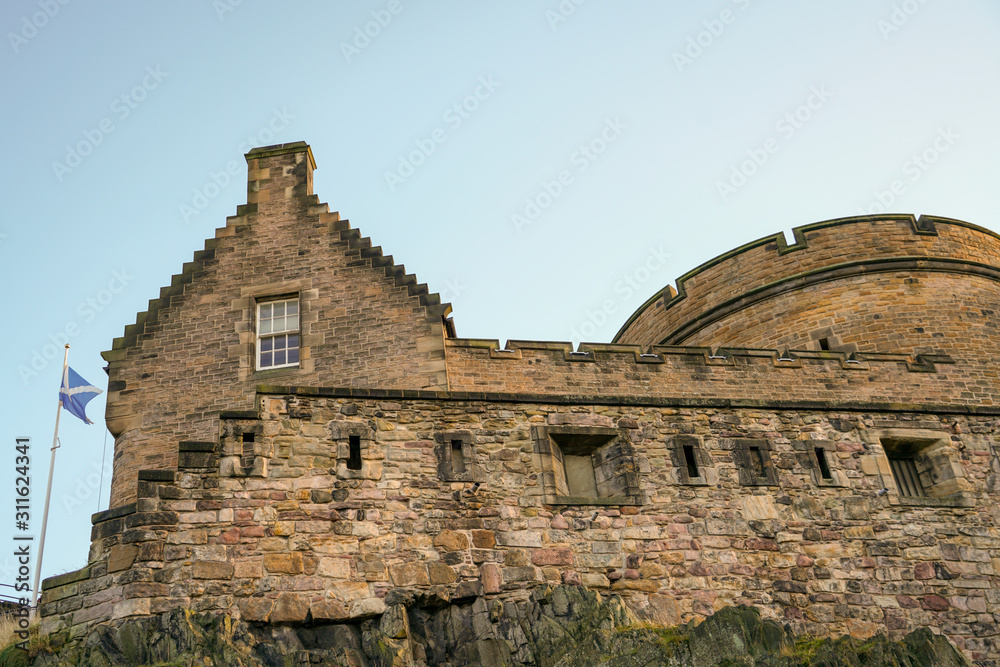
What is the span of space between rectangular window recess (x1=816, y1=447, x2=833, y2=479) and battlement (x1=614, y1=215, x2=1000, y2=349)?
2916 millimetres

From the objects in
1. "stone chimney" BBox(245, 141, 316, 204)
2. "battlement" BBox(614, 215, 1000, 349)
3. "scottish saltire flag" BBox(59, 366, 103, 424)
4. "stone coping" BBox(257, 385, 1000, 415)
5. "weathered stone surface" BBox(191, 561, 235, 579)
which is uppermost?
"stone chimney" BBox(245, 141, 316, 204)

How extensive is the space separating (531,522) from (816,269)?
7.04m

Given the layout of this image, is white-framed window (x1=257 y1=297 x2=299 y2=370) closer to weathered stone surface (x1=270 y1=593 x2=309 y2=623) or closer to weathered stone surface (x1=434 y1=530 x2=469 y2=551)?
weathered stone surface (x1=434 y1=530 x2=469 y2=551)

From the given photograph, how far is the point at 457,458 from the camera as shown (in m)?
12.2

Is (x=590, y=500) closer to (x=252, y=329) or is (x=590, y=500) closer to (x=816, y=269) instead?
(x=252, y=329)

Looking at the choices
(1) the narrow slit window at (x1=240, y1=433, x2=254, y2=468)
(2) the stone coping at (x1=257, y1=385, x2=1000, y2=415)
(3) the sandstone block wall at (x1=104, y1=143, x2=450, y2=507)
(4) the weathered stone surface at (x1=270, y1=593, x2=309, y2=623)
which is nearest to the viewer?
(4) the weathered stone surface at (x1=270, y1=593, x2=309, y2=623)

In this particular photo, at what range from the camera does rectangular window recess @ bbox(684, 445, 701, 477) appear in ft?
41.7

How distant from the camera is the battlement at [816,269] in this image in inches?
630

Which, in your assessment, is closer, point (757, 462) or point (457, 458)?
point (457, 458)

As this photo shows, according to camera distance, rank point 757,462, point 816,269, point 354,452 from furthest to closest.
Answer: point 816,269 → point 757,462 → point 354,452

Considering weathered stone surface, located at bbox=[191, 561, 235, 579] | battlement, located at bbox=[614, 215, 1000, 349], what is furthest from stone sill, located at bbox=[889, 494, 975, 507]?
weathered stone surface, located at bbox=[191, 561, 235, 579]

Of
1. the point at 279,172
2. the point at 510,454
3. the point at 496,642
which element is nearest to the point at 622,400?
the point at 510,454

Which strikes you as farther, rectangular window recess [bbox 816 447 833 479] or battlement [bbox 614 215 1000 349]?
battlement [bbox 614 215 1000 349]

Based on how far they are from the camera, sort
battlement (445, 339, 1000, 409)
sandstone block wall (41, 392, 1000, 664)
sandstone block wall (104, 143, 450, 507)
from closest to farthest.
Answer: 1. sandstone block wall (41, 392, 1000, 664)
2. sandstone block wall (104, 143, 450, 507)
3. battlement (445, 339, 1000, 409)
